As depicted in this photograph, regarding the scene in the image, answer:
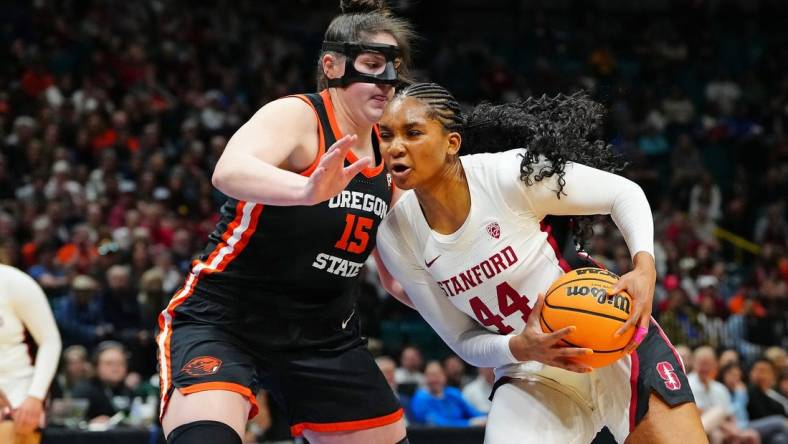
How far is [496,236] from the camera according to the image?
3.87m

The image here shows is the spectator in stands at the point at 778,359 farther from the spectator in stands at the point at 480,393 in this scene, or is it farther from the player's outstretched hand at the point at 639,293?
the player's outstretched hand at the point at 639,293

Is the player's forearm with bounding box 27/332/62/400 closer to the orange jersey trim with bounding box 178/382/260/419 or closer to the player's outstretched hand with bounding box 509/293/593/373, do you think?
the orange jersey trim with bounding box 178/382/260/419

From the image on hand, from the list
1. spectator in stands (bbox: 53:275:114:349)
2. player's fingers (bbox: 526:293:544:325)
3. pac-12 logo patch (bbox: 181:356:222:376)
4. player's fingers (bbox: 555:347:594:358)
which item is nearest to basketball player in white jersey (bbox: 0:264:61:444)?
pac-12 logo patch (bbox: 181:356:222:376)

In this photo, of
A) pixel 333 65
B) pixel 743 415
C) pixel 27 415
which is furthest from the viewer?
pixel 743 415

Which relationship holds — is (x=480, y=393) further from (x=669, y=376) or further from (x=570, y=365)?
(x=570, y=365)

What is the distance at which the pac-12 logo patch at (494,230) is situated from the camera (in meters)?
3.87

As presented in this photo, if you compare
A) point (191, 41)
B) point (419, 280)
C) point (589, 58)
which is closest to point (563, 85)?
point (589, 58)

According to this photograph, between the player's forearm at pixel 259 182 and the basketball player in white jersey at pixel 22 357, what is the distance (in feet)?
8.48

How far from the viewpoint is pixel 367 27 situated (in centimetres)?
407

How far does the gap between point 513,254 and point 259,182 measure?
1.03 metres

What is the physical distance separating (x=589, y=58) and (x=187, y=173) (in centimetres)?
821

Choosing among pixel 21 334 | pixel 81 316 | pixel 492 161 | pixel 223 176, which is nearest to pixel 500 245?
pixel 492 161

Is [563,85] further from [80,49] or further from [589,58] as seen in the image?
[80,49]

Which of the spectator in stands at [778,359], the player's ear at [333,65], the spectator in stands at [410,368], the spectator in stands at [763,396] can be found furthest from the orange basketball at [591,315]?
the spectator in stands at [778,359]
